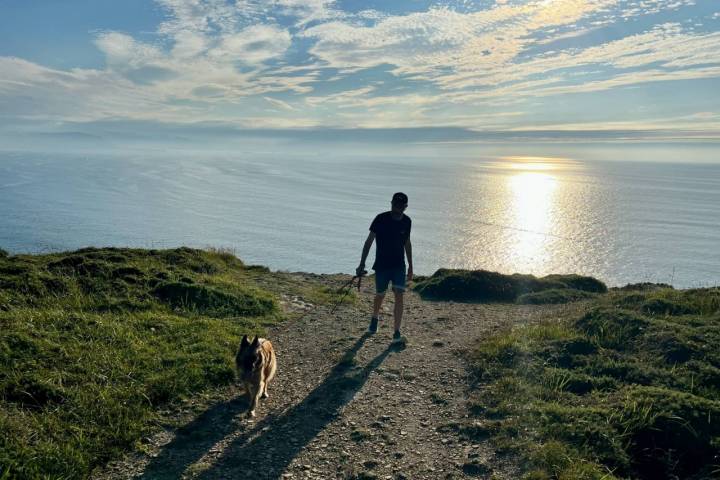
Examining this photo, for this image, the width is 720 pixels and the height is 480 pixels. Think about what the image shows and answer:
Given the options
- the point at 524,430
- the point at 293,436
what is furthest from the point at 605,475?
the point at 293,436

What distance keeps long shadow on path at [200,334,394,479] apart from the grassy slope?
142 cm

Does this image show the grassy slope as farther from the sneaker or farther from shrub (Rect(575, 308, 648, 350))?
shrub (Rect(575, 308, 648, 350))

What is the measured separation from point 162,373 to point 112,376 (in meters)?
0.78

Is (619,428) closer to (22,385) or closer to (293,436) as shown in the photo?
(293,436)

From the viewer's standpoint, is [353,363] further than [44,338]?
Yes

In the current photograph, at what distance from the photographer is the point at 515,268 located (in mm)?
50094

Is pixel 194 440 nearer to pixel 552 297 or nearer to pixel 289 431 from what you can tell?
pixel 289 431

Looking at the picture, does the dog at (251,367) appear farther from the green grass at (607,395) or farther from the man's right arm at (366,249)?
the green grass at (607,395)

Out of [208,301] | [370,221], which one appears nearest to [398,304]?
[208,301]

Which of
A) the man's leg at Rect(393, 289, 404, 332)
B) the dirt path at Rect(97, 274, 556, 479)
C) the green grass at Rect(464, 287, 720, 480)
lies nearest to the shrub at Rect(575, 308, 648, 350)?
the green grass at Rect(464, 287, 720, 480)

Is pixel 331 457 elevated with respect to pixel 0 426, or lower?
lower

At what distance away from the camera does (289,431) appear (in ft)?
22.7

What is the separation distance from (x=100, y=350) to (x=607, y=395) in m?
9.04

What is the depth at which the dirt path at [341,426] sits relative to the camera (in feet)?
19.6
